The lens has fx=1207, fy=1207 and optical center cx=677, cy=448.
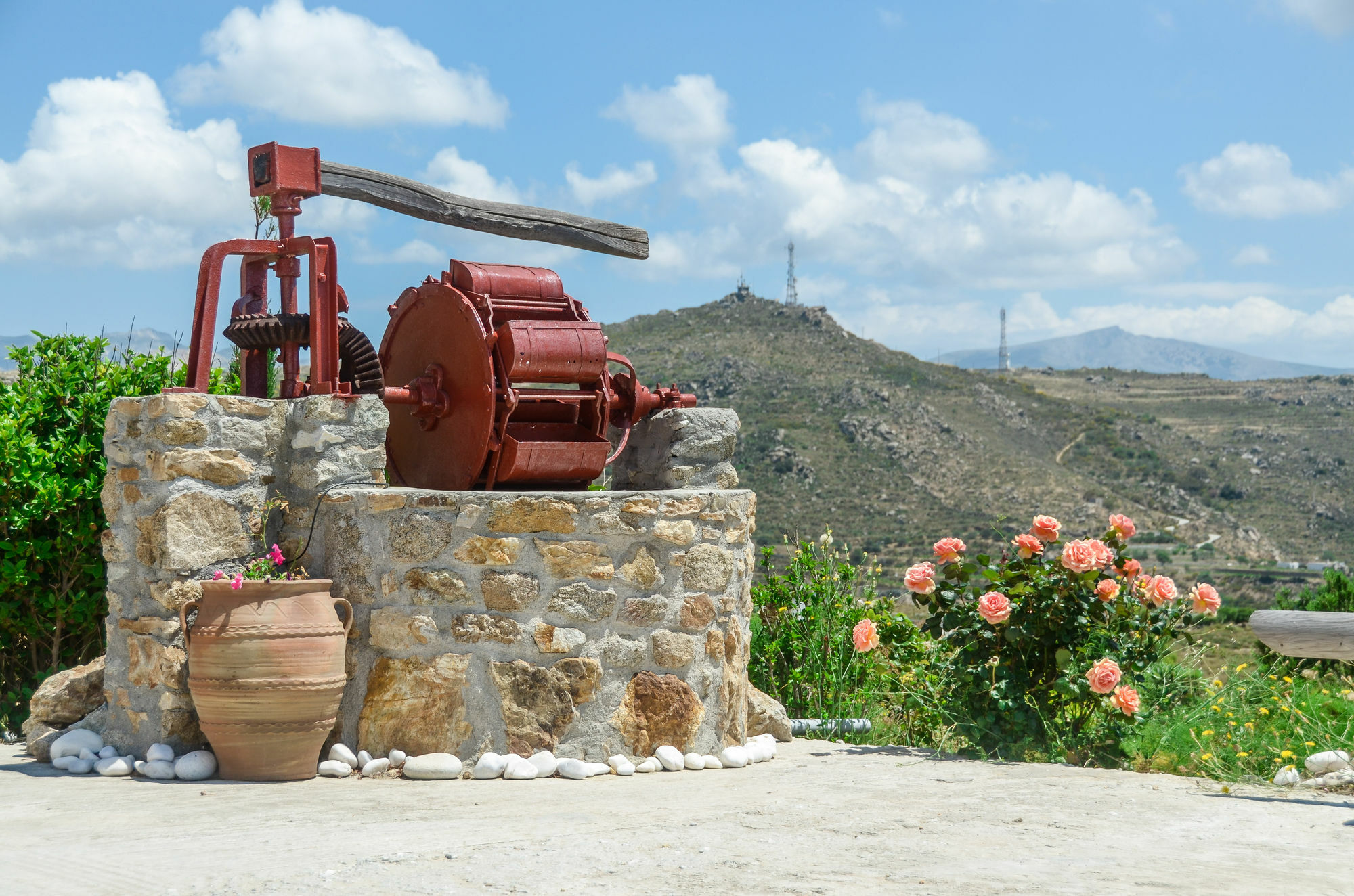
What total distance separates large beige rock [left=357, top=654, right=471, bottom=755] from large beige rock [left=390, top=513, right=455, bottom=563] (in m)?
0.45

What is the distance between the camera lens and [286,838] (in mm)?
3980

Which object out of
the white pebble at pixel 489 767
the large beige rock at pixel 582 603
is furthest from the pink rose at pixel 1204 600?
the white pebble at pixel 489 767

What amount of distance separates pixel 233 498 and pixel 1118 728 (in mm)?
4300

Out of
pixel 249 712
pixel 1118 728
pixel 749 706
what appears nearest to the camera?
pixel 249 712

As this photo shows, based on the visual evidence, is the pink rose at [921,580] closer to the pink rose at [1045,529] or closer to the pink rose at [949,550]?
the pink rose at [949,550]

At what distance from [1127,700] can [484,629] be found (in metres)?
3.00

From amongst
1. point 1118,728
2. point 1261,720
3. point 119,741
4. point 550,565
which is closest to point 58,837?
point 119,741

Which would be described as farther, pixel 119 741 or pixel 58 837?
pixel 119 741

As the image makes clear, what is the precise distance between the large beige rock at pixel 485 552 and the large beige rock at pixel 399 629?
0.31 metres

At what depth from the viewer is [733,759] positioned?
5629mm

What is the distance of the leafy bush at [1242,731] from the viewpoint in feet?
18.6

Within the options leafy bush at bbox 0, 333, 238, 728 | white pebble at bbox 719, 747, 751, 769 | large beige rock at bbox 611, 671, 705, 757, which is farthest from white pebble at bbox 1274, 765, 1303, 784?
leafy bush at bbox 0, 333, 238, 728

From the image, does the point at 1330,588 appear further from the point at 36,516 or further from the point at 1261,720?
the point at 36,516

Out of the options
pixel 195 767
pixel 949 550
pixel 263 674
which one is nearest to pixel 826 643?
pixel 949 550
